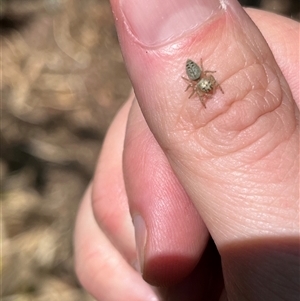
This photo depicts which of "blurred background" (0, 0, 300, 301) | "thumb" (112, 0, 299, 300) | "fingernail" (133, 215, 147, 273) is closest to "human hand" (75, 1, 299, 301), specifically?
"thumb" (112, 0, 299, 300)

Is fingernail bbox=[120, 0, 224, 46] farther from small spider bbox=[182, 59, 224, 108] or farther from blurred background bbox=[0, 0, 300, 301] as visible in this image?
blurred background bbox=[0, 0, 300, 301]

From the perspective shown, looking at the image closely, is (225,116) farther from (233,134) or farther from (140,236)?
(140,236)

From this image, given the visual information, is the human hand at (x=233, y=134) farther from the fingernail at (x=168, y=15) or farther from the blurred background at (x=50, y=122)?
the blurred background at (x=50, y=122)

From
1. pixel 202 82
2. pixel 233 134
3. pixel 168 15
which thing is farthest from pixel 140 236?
pixel 168 15

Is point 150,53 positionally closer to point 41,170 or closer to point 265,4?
point 41,170

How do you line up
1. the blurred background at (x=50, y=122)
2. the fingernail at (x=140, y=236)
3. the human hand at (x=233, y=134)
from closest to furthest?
the human hand at (x=233, y=134), the fingernail at (x=140, y=236), the blurred background at (x=50, y=122)

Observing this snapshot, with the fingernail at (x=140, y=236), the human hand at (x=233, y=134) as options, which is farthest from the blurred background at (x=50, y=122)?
the human hand at (x=233, y=134)
